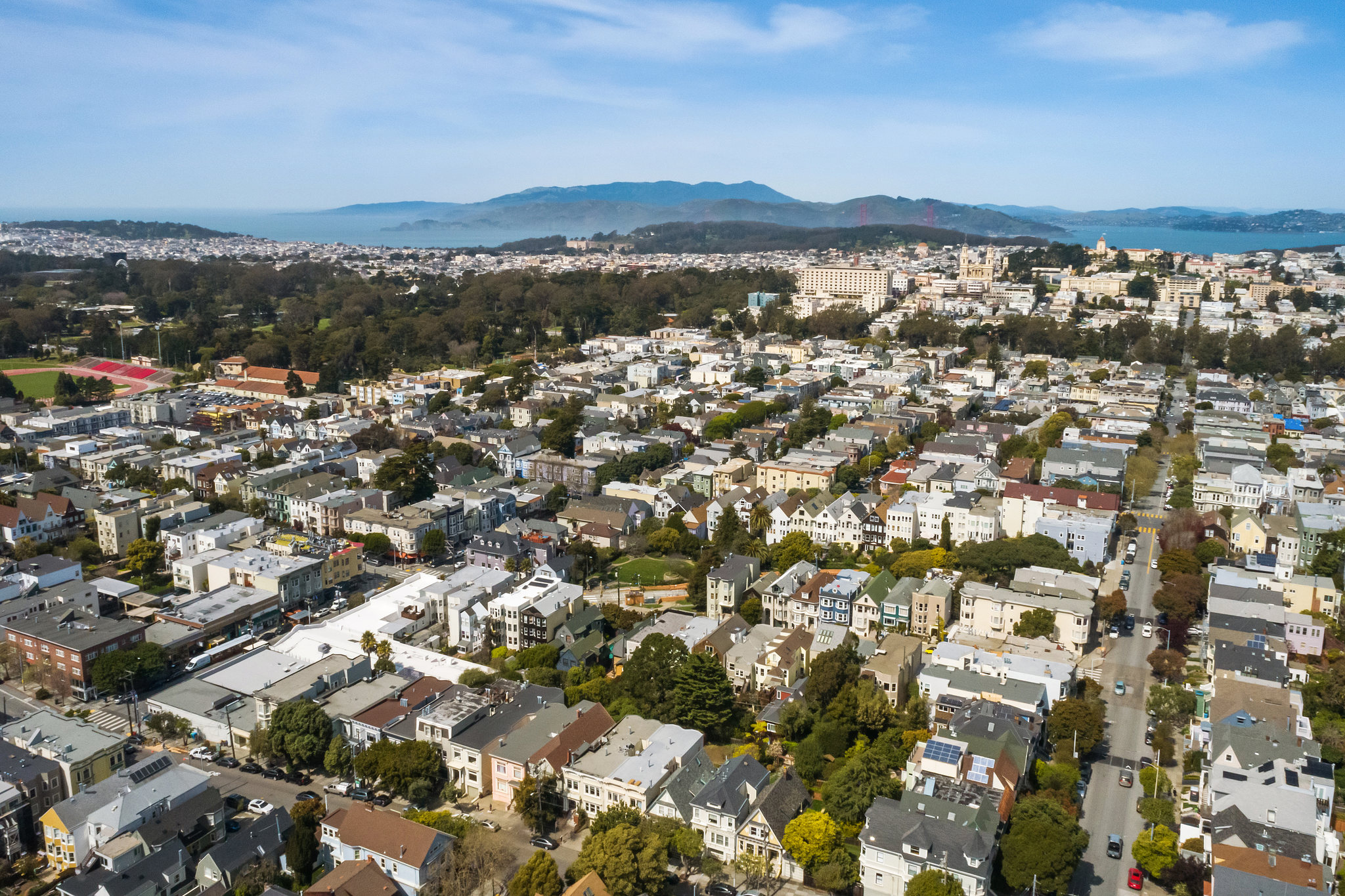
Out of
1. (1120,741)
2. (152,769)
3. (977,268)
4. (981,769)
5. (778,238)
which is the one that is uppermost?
(778,238)

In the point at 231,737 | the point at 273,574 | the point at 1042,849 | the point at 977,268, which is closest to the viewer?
the point at 1042,849

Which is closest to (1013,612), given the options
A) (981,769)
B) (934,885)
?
(981,769)

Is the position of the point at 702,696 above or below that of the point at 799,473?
below

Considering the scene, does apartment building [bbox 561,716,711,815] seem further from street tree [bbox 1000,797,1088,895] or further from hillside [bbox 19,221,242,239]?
hillside [bbox 19,221,242,239]

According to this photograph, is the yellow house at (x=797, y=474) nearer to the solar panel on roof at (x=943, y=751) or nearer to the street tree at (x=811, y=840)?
the solar panel on roof at (x=943, y=751)

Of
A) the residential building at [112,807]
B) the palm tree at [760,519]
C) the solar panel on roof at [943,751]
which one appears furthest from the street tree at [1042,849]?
the palm tree at [760,519]

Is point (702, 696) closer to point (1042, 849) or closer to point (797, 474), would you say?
point (1042, 849)

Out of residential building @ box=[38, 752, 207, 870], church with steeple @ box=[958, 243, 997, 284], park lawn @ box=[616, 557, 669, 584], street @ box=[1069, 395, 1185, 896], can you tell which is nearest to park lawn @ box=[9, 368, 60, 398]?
park lawn @ box=[616, 557, 669, 584]
